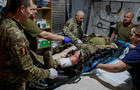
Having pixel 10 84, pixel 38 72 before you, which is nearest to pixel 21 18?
pixel 38 72

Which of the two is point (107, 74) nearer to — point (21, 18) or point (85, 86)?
point (85, 86)

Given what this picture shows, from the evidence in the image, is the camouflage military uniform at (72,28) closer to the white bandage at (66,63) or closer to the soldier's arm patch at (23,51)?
the white bandage at (66,63)

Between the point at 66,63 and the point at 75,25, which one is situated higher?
the point at 75,25

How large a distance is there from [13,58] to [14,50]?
0.08m

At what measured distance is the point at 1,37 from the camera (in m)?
0.93

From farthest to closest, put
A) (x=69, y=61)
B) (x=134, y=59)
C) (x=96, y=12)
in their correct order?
(x=96, y=12), (x=69, y=61), (x=134, y=59)

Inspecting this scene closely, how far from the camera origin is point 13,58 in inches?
38.3

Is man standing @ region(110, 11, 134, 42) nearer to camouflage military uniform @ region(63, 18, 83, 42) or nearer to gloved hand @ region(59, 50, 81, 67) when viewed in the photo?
camouflage military uniform @ region(63, 18, 83, 42)

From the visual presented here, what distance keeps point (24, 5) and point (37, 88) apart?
0.90 meters

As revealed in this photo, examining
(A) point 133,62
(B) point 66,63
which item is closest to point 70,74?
(B) point 66,63

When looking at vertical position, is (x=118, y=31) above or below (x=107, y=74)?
above

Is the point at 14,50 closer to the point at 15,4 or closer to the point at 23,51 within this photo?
the point at 23,51

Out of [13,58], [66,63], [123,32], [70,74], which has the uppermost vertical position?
[13,58]

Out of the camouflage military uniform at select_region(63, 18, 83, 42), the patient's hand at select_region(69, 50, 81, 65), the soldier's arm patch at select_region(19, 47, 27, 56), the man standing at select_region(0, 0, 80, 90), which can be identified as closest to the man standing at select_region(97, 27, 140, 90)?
the patient's hand at select_region(69, 50, 81, 65)
